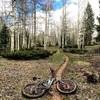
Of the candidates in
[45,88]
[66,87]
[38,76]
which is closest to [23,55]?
[38,76]

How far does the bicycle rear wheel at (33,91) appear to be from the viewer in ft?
33.9

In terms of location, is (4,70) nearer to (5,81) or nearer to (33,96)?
(5,81)

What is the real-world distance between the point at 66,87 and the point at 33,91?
4.80 feet

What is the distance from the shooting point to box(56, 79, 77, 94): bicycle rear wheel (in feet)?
35.4

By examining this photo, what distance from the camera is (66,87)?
36.4 ft

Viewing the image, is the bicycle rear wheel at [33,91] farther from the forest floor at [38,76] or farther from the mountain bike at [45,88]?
the forest floor at [38,76]

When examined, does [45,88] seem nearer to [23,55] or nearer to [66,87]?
[66,87]

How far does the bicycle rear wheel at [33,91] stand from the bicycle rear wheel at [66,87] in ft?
2.41

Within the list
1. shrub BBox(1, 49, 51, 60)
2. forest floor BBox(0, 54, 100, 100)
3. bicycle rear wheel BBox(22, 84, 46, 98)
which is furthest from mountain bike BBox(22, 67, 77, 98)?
shrub BBox(1, 49, 51, 60)

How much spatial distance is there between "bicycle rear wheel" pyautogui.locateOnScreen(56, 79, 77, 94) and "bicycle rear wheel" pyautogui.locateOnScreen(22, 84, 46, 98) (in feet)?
2.41

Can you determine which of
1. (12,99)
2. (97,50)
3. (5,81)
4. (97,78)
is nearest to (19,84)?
(5,81)

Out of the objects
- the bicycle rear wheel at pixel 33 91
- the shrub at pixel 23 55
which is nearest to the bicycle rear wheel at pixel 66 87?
the bicycle rear wheel at pixel 33 91

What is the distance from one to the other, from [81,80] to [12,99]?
395 cm

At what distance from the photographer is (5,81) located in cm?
1228
